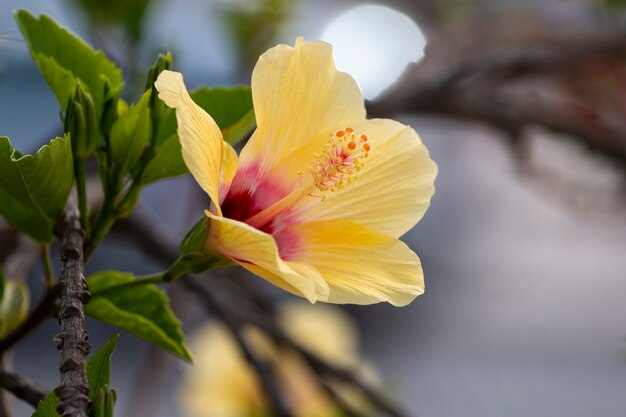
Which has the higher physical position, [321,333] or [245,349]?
[321,333]

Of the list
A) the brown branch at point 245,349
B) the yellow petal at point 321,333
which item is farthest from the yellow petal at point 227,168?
the yellow petal at point 321,333

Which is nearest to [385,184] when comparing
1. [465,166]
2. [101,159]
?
[101,159]

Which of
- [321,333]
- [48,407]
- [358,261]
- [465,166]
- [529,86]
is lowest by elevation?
[48,407]

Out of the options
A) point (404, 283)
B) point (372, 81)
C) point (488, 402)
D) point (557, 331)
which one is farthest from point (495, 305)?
point (404, 283)

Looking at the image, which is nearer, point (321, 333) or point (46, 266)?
point (46, 266)

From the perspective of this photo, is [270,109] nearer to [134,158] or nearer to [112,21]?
[134,158]

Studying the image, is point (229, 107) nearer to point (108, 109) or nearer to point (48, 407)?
point (108, 109)

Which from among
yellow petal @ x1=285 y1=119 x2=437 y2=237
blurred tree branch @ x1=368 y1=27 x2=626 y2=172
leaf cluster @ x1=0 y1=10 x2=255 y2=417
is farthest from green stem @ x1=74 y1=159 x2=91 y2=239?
A: blurred tree branch @ x1=368 y1=27 x2=626 y2=172
